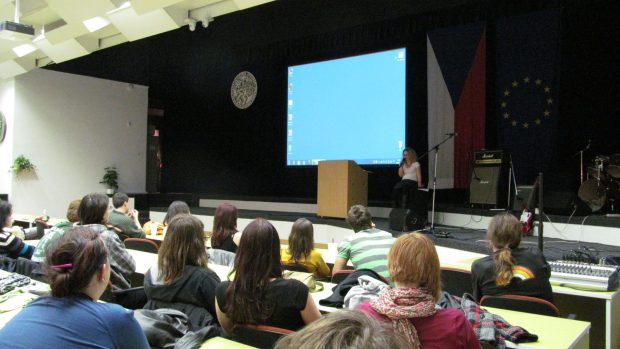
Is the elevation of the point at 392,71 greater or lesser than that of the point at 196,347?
greater

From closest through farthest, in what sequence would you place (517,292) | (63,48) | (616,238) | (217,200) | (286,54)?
(517,292), (616,238), (63,48), (286,54), (217,200)

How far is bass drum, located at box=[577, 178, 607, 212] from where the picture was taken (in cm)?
581

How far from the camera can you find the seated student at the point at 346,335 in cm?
56

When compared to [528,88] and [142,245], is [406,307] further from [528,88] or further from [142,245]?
[528,88]

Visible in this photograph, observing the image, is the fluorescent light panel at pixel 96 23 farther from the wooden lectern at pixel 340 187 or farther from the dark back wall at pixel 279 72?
the wooden lectern at pixel 340 187

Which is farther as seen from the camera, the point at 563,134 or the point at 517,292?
the point at 563,134

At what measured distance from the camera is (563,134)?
251 inches

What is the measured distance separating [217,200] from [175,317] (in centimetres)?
821

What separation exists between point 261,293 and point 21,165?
27.5 feet

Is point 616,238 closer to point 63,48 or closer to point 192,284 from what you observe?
point 192,284

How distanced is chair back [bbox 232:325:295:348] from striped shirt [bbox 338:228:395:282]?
4.29 feet

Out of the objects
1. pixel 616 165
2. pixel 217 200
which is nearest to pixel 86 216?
pixel 616 165

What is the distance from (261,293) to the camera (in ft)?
6.40

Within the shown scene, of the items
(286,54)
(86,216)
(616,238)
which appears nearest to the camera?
(86,216)
